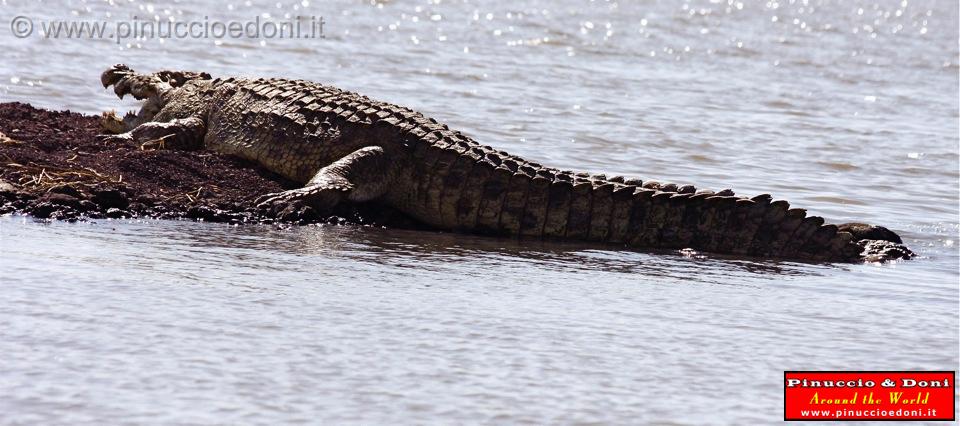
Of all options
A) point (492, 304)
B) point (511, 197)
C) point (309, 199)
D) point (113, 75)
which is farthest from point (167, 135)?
point (492, 304)

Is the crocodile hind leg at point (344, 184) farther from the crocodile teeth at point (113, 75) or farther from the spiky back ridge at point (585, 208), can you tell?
the crocodile teeth at point (113, 75)

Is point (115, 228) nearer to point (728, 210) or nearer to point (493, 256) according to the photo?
point (493, 256)

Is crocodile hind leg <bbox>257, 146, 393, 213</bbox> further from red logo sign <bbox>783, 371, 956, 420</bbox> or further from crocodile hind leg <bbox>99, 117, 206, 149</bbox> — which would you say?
red logo sign <bbox>783, 371, 956, 420</bbox>

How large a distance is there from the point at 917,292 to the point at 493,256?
2191mm

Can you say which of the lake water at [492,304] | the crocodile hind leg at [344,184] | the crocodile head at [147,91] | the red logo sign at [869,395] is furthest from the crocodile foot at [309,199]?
the red logo sign at [869,395]

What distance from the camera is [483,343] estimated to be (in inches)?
205

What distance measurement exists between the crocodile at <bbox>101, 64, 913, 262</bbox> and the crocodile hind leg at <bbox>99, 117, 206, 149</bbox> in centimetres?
97

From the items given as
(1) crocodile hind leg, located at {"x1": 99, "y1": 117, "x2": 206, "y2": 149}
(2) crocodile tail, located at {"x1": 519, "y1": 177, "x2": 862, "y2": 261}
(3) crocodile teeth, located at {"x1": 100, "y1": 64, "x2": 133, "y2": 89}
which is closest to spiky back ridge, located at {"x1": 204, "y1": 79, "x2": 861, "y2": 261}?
(2) crocodile tail, located at {"x1": 519, "y1": 177, "x2": 862, "y2": 261}

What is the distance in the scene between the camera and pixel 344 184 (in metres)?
8.12

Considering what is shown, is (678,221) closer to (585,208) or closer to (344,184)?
(585,208)

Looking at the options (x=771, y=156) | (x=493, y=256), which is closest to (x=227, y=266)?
(x=493, y=256)

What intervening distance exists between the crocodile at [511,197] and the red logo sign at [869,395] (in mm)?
2792

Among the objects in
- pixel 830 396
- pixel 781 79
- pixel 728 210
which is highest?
pixel 781 79

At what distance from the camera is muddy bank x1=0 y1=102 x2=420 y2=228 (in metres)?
7.52
